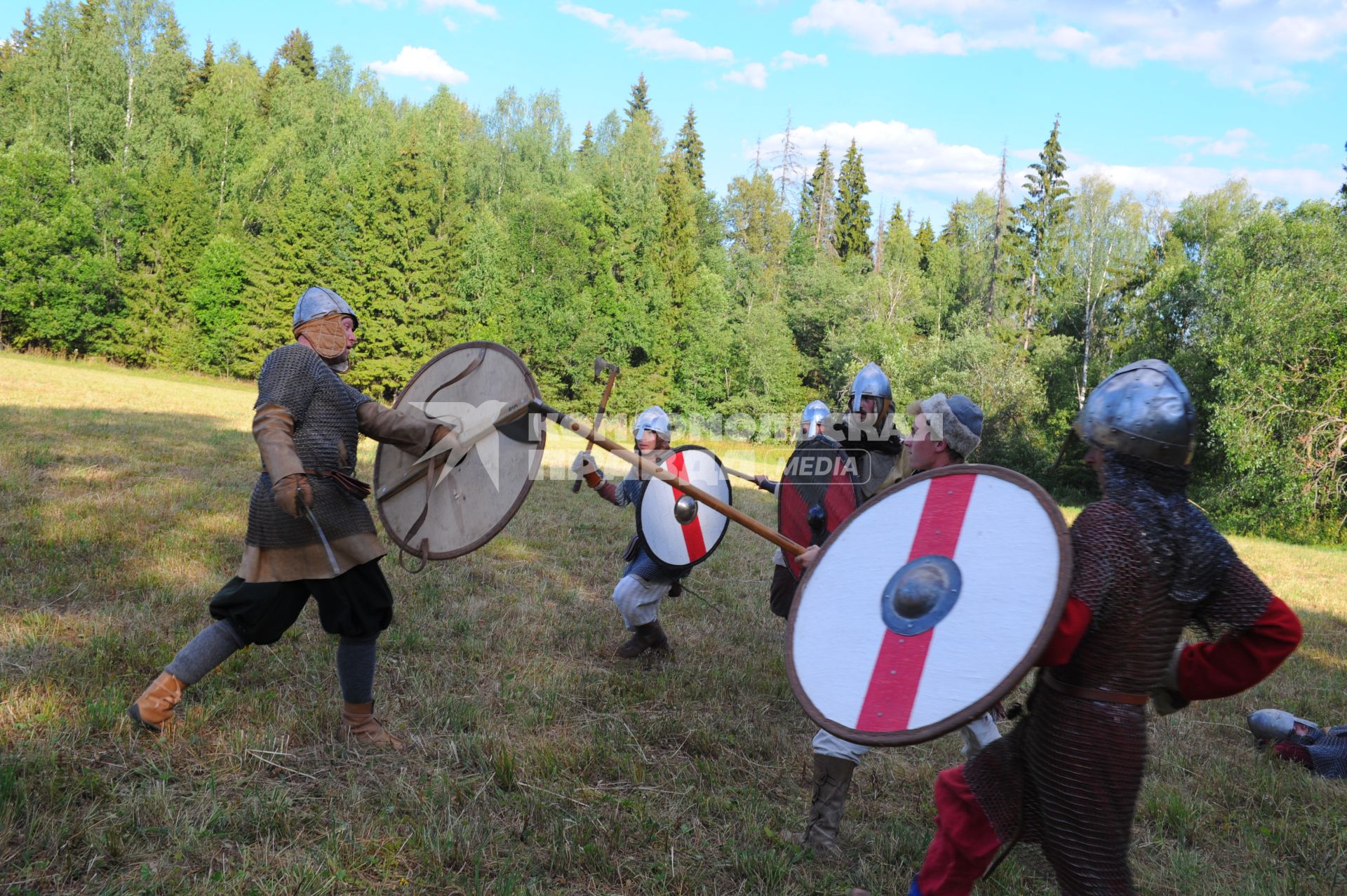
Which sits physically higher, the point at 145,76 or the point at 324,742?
the point at 145,76

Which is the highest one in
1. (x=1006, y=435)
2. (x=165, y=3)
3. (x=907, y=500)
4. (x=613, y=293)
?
(x=165, y=3)

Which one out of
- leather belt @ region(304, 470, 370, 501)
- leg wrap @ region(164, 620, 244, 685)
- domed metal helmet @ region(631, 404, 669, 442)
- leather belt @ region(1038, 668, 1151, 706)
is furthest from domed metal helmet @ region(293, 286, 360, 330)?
leather belt @ region(1038, 668, 1151, 706)

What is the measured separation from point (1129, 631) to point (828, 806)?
1503mm

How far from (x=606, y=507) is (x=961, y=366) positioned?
77.1ft

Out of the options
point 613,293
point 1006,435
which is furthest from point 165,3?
point 1006,435

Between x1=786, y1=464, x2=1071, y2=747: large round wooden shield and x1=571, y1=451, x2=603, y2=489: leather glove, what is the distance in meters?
1.86

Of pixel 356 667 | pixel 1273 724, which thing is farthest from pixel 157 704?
pixel 1273 724

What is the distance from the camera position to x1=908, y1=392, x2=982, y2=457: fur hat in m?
3.04

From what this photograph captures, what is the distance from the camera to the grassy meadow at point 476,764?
2.78 m

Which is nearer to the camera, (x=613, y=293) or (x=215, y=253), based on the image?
(x=215, y=253)

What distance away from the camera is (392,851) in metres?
2.82

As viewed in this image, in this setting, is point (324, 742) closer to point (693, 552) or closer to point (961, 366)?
point (693, 552)

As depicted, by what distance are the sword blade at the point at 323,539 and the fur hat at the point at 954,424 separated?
227 centimetres

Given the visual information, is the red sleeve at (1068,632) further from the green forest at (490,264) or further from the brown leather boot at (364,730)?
the green forest at (490,264)
